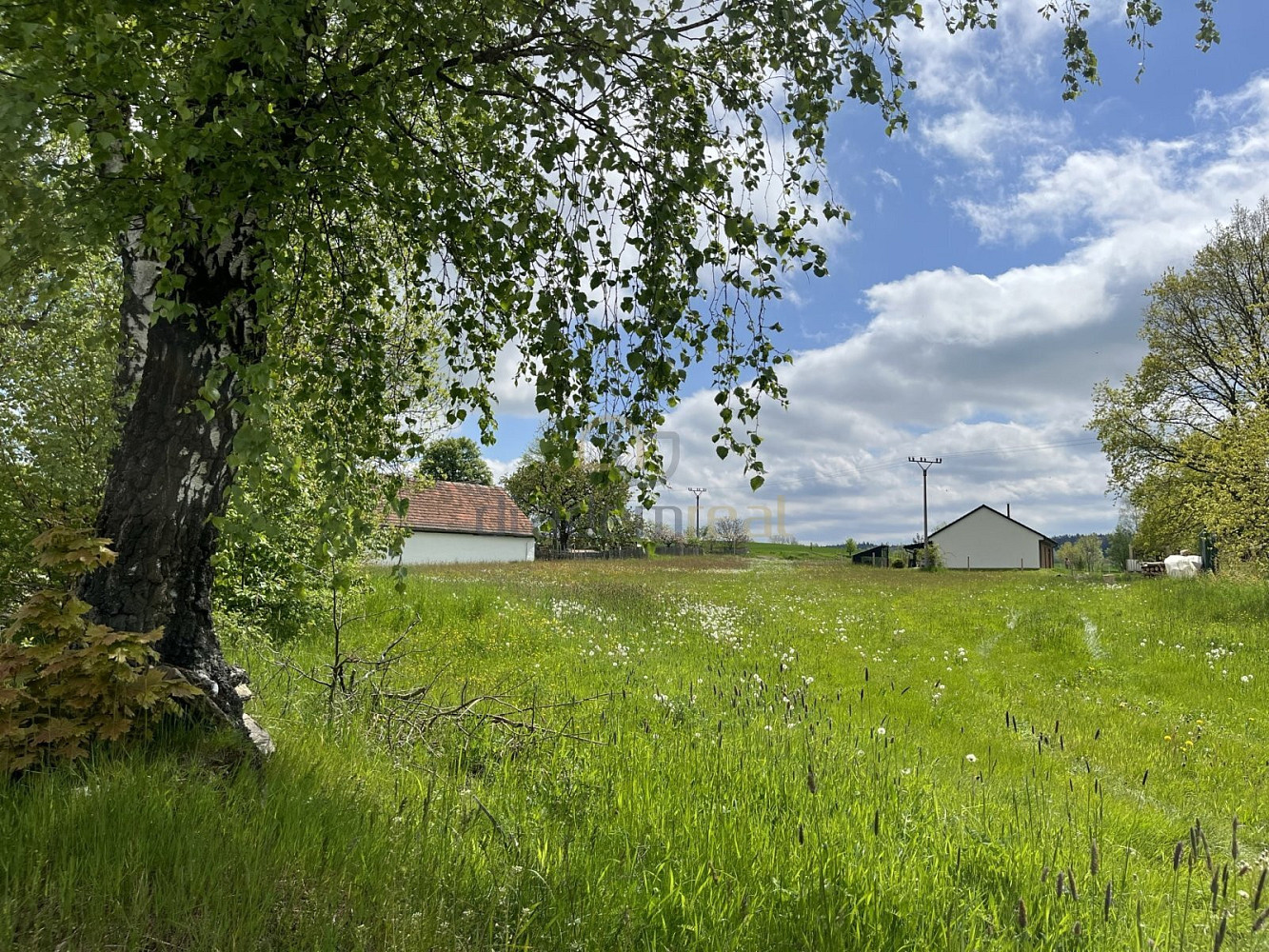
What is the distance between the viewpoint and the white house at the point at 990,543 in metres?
86.2

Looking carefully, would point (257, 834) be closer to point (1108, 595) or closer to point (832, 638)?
point (832, 638)

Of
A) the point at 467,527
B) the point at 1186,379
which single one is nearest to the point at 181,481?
the point at 1186,379

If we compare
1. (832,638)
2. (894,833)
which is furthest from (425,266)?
(832,638)

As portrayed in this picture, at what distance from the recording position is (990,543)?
285 ft

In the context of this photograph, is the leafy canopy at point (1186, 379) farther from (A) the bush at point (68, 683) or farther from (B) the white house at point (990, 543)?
(B) the white house at point (990, 543)

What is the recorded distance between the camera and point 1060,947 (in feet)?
10.9

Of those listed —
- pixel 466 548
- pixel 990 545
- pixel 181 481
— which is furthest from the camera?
pixel 990 545

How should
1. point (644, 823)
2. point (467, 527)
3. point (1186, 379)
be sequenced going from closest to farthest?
1. point (644, 823)
2. point (1186, 379)
3. point (467, 527)

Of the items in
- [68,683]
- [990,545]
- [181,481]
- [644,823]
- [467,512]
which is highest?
[467,512]

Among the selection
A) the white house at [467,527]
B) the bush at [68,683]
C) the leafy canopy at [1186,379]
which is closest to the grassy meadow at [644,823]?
the bush at [68,683]

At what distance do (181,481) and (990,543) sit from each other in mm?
95126

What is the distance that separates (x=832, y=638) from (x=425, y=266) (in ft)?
38.8

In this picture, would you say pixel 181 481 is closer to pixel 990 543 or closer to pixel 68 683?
Answer: pixel 68 683

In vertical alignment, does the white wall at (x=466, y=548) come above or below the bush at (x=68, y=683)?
below
